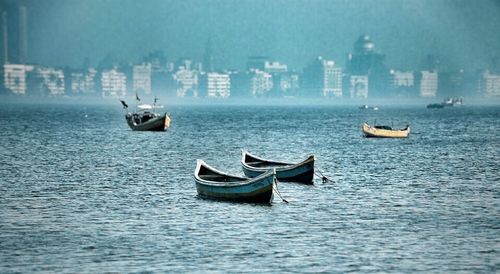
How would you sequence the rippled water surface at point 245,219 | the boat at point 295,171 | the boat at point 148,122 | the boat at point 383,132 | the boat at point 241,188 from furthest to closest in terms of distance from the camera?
the boat at point 148,122 → the boat at point 383,132 → the boat at point 295,171 → the boat at point 241,188 → the rippled water surface at point 245,219

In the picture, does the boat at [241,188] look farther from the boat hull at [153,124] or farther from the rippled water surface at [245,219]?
the boat hull at [153,124]

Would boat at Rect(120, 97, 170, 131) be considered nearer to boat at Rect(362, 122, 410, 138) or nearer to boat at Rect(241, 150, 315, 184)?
boat at Rect(362, 122, 410, 138)

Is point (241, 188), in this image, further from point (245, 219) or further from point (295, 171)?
point (295, 171)

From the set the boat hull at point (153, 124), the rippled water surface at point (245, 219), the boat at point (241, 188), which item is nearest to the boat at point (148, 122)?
the boat hull at point (153, 124)

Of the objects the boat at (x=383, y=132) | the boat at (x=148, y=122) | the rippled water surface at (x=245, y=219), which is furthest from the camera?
the boat at (x=148, y=122)

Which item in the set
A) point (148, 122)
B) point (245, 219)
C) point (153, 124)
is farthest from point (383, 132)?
point (245, 219)

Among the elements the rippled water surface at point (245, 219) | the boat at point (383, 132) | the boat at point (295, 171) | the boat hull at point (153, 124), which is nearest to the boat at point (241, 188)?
the rippled water surface at point (245, 219)

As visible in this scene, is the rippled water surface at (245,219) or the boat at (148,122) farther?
the boat at (148,122)

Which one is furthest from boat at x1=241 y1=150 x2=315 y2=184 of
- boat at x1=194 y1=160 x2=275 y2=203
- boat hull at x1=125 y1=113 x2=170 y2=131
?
boat hull at x1=125 y1=113 x2=170 y2=131

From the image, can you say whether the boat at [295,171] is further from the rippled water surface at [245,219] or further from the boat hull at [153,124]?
the boat hull at [153,124]

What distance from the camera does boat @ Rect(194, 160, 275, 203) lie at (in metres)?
61.4

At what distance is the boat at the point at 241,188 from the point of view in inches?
2419

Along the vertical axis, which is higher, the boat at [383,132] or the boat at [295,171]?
the boat at [295,171]

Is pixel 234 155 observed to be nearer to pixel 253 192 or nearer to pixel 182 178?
pixel 182 178
